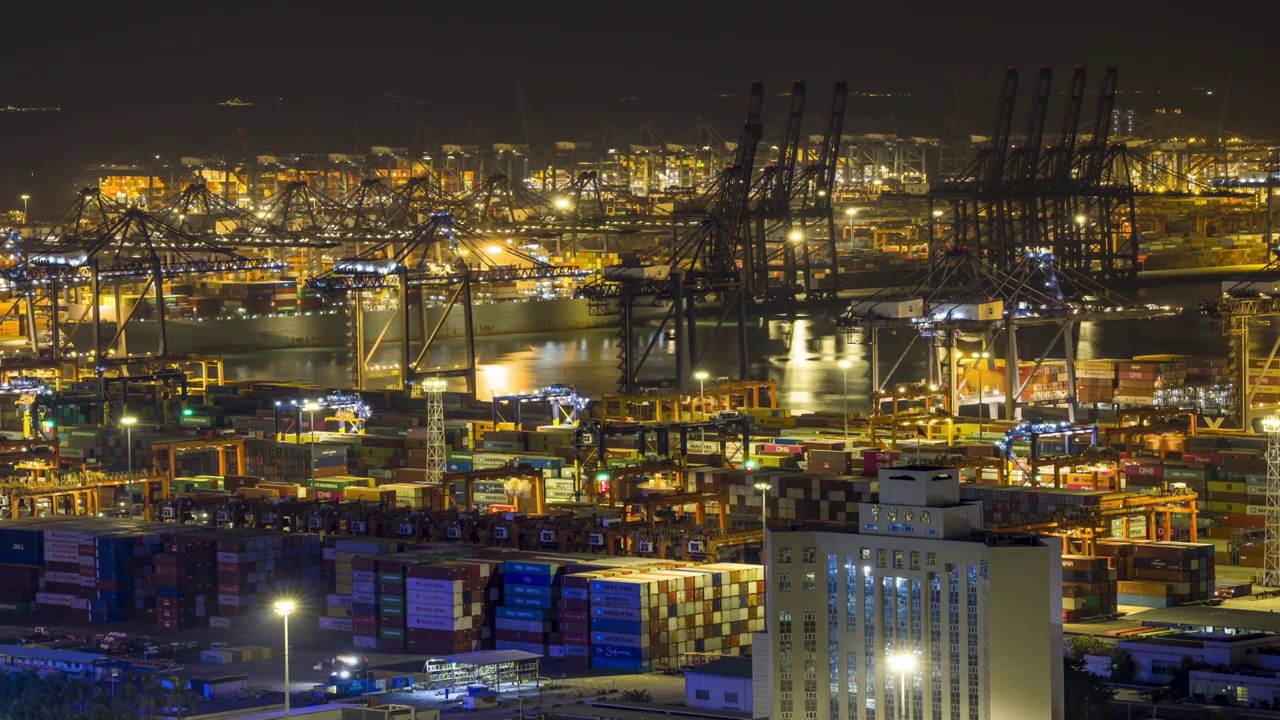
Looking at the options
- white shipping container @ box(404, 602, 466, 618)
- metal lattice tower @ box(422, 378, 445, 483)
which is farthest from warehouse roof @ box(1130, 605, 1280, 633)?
metal lattice tower @ box(422, 378, 445, 483)

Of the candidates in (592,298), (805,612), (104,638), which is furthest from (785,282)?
(805,612)

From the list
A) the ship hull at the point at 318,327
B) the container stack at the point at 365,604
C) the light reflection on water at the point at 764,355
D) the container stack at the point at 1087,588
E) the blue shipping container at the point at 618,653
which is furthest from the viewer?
the ship hull at the point at 318,327

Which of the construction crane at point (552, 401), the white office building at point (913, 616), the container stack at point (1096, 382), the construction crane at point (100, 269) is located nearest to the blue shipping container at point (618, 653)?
the white office building at point (913, 616)

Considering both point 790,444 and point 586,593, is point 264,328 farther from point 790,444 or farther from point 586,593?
point 586,593

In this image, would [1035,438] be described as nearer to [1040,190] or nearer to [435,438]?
[435,438]

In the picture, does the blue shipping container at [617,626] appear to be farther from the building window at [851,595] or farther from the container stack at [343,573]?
the building window at [851,595]

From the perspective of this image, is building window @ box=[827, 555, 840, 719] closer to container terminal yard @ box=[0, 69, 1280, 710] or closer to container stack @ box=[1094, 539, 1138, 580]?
container terminal yard @ box=[0, 69, 1280, 710]
